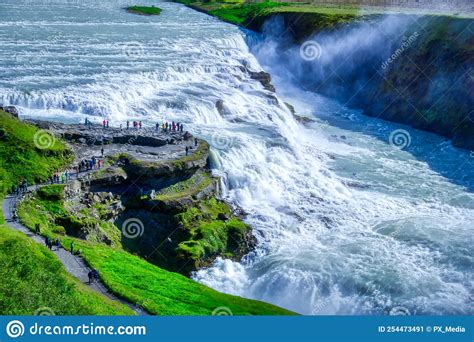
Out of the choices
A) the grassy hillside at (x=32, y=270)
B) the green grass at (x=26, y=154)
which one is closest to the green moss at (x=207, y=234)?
the green grass at (x=26, y=154)

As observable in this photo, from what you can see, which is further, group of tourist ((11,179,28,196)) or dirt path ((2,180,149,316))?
group of tourist ((11,179,28,196))

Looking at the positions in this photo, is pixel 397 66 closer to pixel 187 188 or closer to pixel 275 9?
pixel 275 9

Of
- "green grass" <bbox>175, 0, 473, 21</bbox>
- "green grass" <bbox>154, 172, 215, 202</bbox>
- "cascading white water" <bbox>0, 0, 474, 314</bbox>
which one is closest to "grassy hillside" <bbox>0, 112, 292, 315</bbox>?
"green grass" <bbox>154, 172, 215, 202</bbox>

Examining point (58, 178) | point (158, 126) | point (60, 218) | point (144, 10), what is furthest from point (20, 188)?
point (144, 10)

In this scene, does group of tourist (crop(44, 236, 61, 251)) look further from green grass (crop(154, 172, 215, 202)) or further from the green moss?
green grass (crop(154, 172, 215, 202))

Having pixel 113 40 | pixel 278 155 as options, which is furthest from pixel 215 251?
pixel 113 40

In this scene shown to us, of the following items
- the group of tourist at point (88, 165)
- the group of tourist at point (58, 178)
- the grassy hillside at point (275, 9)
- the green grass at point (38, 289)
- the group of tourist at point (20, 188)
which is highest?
the grassy hillside at point (275, 9)

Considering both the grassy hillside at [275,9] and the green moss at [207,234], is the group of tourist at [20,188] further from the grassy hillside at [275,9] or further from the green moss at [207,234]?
the grassy hillside at [275,9]
